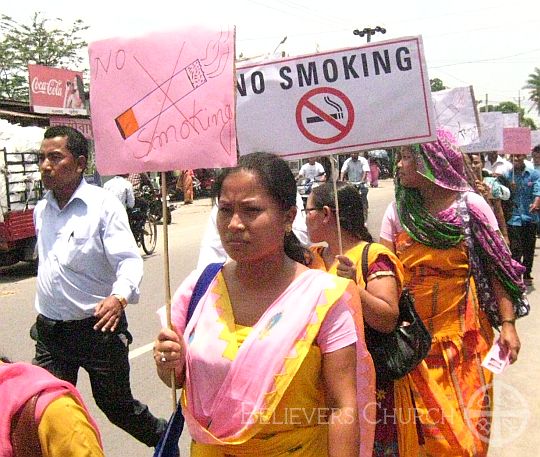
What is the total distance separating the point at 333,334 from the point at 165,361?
45cm

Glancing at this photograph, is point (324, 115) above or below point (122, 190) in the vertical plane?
below

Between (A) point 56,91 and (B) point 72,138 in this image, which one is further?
(A) point 56,91

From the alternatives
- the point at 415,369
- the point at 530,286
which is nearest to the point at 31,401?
the point at 415,369

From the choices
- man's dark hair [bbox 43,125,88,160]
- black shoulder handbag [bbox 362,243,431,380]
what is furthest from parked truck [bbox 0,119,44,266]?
black shoulder handbag [bbox 362,243,431,380]

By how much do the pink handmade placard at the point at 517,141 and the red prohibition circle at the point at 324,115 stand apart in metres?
6.68

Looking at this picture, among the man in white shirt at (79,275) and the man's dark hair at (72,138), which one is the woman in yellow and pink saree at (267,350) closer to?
the man in white shirt at (79,275)

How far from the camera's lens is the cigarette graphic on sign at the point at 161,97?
2.19m

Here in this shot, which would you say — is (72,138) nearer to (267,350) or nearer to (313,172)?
(267,350)

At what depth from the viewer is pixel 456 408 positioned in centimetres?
289

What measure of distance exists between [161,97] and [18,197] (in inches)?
344

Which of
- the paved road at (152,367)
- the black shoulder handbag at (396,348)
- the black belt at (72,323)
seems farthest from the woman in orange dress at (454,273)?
the black belt at (72,323)

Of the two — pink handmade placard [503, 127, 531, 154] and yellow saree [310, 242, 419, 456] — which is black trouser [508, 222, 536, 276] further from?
yellow saree [310, 242, 419, 456]

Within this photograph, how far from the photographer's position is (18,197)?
33.9 ft

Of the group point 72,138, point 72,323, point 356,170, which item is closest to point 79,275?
point 72,323
